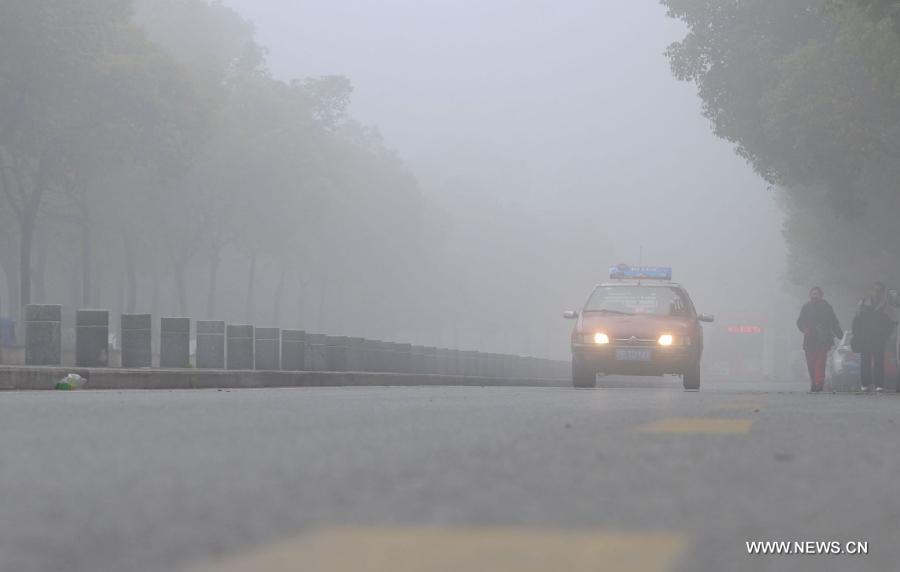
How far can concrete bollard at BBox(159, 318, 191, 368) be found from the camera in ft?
75.7

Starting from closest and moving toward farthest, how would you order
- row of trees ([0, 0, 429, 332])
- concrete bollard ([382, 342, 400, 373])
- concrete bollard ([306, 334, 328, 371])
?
concrete bollard ([306, 334, 328, 371]) → concrete bollard ([382, 342, 400, 373]) → row of trees ([0, 0, 429, 332])

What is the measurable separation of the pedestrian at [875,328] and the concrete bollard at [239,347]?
9.17 metres

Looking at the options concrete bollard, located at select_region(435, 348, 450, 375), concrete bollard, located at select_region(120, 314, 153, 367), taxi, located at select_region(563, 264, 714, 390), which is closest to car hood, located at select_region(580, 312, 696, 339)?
taxi, located at select_region(563, 264, 714, 390)

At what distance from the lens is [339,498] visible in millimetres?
3822

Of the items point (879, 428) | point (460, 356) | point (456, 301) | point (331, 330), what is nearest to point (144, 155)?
point (460, 356)

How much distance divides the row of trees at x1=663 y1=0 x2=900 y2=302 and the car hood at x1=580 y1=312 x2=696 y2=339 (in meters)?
5.27

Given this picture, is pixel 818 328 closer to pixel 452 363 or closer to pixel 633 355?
pixel 633 355

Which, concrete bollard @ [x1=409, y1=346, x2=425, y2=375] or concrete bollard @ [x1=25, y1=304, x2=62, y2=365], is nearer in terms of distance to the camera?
concrete bollard @ [x1=25, y1=304, x2=62, y2=365]

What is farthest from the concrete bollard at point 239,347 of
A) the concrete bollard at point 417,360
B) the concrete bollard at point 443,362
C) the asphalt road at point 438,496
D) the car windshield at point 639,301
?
the asphalt road at point 438,496

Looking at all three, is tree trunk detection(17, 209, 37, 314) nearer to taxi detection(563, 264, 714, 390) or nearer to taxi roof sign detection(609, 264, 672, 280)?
taxi roof sign detection(609, 264, 672, 280)

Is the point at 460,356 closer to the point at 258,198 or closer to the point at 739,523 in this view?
the point at 258,198

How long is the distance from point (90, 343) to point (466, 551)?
18896mm

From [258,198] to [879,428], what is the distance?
51.1m

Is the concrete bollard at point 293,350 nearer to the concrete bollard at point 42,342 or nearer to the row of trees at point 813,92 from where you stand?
the concrete bollard at point 42,342
